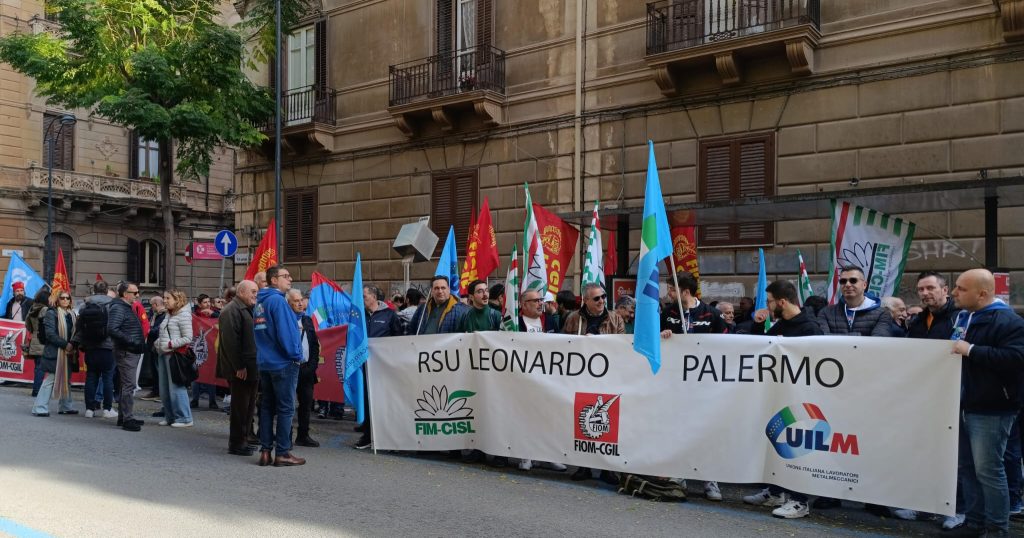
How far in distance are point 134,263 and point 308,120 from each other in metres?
21.2

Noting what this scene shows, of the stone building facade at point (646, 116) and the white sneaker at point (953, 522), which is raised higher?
the stone building facade at point (646, 116)

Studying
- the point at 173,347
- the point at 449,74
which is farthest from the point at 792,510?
the point at 449,74

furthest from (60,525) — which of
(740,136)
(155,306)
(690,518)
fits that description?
(740,136)

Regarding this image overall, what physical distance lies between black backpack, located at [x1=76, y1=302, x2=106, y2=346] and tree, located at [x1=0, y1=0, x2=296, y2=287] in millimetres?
9915

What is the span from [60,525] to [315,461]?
292 centimetres

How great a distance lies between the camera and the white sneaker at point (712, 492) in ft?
23.3

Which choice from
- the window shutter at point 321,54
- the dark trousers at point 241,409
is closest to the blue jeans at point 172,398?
the dark trousers at point 241,409

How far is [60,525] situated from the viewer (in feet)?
19.4

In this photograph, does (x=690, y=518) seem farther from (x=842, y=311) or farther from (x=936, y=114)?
(x=936, y=114)

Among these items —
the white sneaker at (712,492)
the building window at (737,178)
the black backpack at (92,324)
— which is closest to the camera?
the white sneaker at (712,492)

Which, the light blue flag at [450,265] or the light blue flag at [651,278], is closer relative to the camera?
the light blue flag at [651,278]

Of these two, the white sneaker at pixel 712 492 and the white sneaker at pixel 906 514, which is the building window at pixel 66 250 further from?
the white sneaker at pixel 906 514

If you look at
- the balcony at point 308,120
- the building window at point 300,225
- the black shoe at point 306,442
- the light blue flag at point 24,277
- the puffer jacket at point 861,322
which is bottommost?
the black shoe at point 306,442

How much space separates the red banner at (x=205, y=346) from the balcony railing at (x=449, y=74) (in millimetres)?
7206
